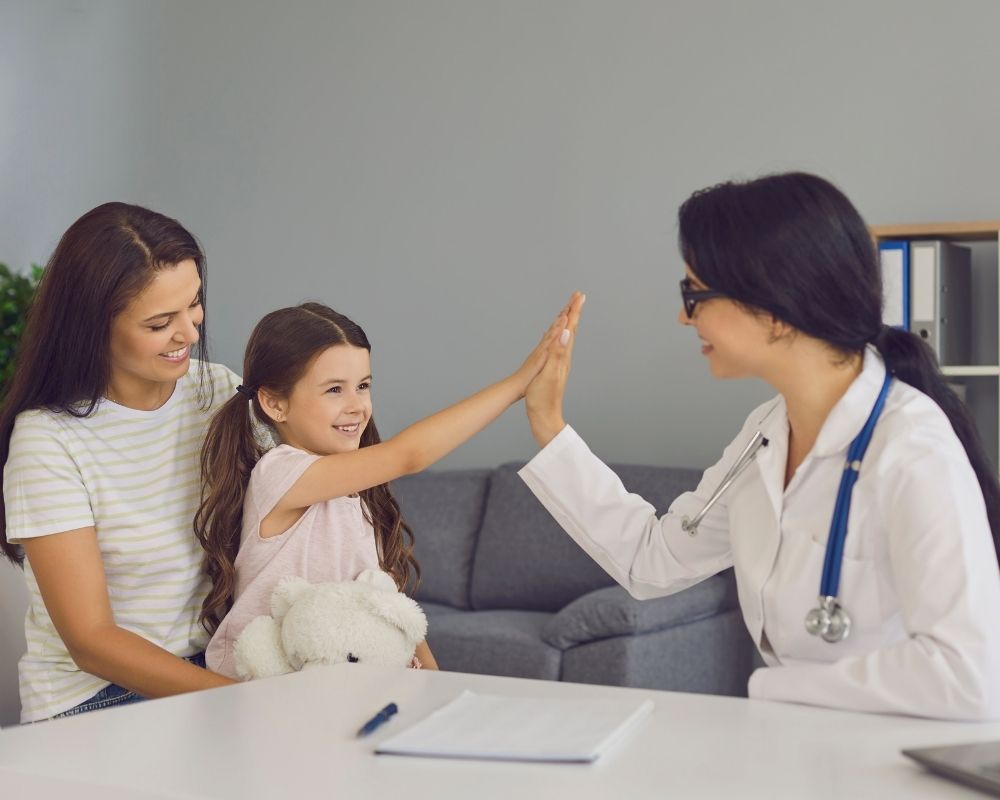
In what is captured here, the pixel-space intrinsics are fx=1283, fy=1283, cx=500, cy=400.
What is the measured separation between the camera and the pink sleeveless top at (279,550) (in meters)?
1.87

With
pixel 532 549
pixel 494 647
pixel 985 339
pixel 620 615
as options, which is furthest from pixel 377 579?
pixel 985 339

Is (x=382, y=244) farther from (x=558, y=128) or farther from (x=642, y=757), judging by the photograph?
(x=642, y=757)

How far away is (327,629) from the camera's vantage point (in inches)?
67.1

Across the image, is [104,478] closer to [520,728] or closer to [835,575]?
[520,728]

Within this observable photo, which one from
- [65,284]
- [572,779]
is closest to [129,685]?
[65,284]

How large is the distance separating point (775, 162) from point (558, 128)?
0.80 m

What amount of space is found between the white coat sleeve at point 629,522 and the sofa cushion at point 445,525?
2488 mm

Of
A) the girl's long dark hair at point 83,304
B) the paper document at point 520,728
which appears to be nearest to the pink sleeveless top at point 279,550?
the girl's long dark hair at point 83,304

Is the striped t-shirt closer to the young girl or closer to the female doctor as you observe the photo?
the young girl

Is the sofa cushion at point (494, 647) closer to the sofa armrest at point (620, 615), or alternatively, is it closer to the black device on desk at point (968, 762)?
the sofa armrest at point (620, 615)

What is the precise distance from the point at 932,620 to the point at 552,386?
0.79m

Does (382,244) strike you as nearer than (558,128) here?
No

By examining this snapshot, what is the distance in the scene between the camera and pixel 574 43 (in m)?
4.48

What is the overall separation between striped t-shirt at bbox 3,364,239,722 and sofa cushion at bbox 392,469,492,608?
2439 millimetres
